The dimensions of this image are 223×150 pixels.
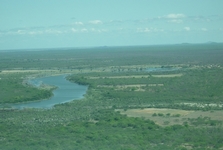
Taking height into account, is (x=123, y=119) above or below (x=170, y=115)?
above

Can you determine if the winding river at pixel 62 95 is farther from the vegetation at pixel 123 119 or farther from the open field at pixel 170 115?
the open field at pixel 170 115

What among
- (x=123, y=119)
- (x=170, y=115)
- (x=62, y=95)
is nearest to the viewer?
(x=123, y=119)

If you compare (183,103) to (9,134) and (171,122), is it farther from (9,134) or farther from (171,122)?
(9,134)

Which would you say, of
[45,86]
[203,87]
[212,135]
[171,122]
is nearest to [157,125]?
[171,122]

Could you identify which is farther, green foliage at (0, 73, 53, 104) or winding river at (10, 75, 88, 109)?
green foliage at (0, 73, 53, 104)

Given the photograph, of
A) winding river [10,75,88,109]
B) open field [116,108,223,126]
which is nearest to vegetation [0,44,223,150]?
open field [116,108,223,126]

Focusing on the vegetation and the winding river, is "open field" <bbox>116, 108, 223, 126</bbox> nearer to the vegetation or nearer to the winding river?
the vegetation

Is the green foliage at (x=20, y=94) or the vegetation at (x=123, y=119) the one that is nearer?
the vegetation at (x=123, y=119)

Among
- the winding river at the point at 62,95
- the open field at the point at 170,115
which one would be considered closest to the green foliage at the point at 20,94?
the winding river at the point at 62,95

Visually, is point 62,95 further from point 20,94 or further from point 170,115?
point 170,115

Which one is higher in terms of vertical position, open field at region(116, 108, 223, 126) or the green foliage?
the green foliage

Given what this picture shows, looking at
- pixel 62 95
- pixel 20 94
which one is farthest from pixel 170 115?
pixel 20 94
